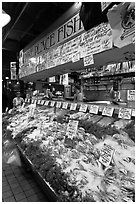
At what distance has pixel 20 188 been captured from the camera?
186cm

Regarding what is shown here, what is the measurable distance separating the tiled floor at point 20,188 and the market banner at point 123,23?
75.6 inches

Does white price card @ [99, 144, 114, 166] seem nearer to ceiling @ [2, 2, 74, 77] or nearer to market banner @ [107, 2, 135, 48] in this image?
market banner @ [107, 2, 135, 48]

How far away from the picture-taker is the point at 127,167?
3.18 ft

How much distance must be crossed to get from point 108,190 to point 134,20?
1238 millimetres

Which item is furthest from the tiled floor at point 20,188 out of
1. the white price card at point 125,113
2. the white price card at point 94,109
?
the white price card at point 125,113

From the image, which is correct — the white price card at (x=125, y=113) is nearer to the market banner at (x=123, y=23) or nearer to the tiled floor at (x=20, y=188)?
the market banner at (x=123, y=23)

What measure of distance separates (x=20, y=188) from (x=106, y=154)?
145 centimetres

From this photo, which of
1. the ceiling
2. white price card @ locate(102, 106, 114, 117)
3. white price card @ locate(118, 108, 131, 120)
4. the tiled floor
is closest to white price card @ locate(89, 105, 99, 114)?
white price card @ locate(102, 106, 114, 117)

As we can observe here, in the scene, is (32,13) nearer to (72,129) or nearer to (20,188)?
(72,129)

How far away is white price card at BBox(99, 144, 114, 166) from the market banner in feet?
2.76

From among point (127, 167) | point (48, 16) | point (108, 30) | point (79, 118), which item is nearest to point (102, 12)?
point (108, 30)

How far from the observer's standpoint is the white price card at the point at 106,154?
1.07 meters

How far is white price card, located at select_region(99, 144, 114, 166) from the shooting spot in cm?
107

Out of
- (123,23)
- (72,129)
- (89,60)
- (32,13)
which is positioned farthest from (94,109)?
(32,13)
